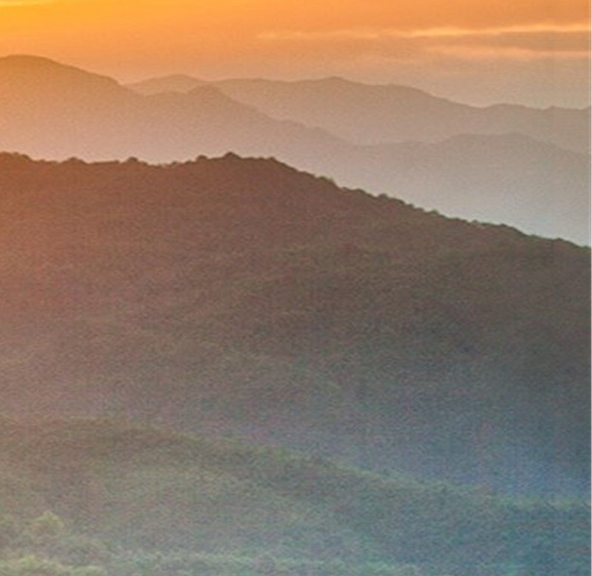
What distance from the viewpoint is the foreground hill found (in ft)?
10.0

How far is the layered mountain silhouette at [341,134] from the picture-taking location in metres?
3.05

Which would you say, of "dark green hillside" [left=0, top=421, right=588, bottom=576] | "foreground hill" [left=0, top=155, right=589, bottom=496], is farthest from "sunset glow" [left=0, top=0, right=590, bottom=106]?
"dark green hillside" [left=0, top=421, right=588, bottom=576]

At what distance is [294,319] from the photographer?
10.3 feet

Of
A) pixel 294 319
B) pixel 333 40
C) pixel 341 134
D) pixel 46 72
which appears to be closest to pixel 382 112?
pixel 341 134

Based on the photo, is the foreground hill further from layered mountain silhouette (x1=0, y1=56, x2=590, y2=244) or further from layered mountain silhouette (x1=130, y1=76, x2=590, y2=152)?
layered mountain silhouette (x1=130, y1=76, x2=590, y2=152)

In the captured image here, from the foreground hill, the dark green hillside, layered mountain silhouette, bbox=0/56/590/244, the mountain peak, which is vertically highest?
the mountain peak

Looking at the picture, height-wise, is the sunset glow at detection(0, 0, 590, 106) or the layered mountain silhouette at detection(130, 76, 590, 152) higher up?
the sunset glow at detection(0, 0, 590, 106)

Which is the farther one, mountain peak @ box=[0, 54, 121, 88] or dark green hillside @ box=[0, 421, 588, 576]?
mountain peak @ box=[0, 54, 121, 88]

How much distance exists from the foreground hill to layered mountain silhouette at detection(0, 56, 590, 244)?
0.05 meters

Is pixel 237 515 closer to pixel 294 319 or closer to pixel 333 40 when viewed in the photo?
pixel 294 319

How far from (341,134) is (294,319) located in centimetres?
51

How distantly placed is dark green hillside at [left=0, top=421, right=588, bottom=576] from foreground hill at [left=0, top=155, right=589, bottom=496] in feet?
0.21

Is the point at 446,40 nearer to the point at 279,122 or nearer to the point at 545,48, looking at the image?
the point at 545,48

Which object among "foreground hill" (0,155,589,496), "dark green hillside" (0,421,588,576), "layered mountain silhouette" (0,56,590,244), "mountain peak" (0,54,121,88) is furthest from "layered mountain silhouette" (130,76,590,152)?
"dark green hillside" (0,421,588,576)
